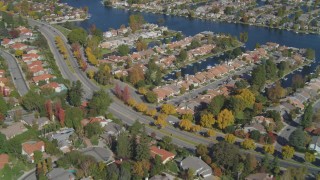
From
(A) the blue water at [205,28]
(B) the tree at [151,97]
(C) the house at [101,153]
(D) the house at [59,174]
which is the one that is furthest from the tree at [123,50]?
(D) the house at [59,174]

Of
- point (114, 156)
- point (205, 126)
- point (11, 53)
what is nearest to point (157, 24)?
point (11, 53)

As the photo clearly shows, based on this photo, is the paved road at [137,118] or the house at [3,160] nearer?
the house at [3,160]

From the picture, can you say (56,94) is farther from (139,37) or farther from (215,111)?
(139,37)

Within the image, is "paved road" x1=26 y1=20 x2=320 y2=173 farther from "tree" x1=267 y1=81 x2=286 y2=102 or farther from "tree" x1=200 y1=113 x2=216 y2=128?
"tree" x1=267 y1=81 x2=286 y2=102

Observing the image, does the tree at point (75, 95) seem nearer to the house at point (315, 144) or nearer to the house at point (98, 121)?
the house at point (98, 121)

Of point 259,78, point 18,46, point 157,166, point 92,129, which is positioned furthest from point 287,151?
point 18,46

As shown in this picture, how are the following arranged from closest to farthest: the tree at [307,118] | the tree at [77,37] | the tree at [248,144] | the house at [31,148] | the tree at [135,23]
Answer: the house at [31,148] → the tree at [248,144] → the tree at [307,118] → the tree at [77,37] → the tree at [135,23]
